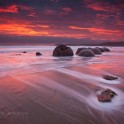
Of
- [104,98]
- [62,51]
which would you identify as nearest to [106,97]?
[104,98]

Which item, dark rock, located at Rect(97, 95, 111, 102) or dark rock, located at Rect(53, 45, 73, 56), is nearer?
dark rock, located at Rect(97, 95, 111, 102)

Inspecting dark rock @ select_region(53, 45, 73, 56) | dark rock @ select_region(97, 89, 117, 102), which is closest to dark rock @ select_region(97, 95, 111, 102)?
dark rock @ select_region(97, 89, 117, 102)

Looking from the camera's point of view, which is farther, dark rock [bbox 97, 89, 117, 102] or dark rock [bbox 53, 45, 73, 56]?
dark rock [bbox 53, 45, 73, 56]

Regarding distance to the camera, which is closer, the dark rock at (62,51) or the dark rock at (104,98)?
the dark rock at (104,98)

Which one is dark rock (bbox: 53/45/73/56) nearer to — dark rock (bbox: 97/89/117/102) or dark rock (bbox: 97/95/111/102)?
dark rock (bbox: 97/89/117/102)

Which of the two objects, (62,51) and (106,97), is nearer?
(106,97)

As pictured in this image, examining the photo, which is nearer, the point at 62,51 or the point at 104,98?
the point at 104,98

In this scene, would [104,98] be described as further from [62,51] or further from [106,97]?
[62,51]

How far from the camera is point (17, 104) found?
10.3 feet

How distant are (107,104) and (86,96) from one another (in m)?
0.53

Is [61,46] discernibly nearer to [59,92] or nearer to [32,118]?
[59,92]

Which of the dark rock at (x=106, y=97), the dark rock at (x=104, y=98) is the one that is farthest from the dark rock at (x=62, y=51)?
the dark rock at (x=104, y=98)

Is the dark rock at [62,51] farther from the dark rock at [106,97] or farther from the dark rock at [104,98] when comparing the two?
the dark rock at [104,98]

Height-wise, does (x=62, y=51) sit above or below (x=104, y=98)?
below
